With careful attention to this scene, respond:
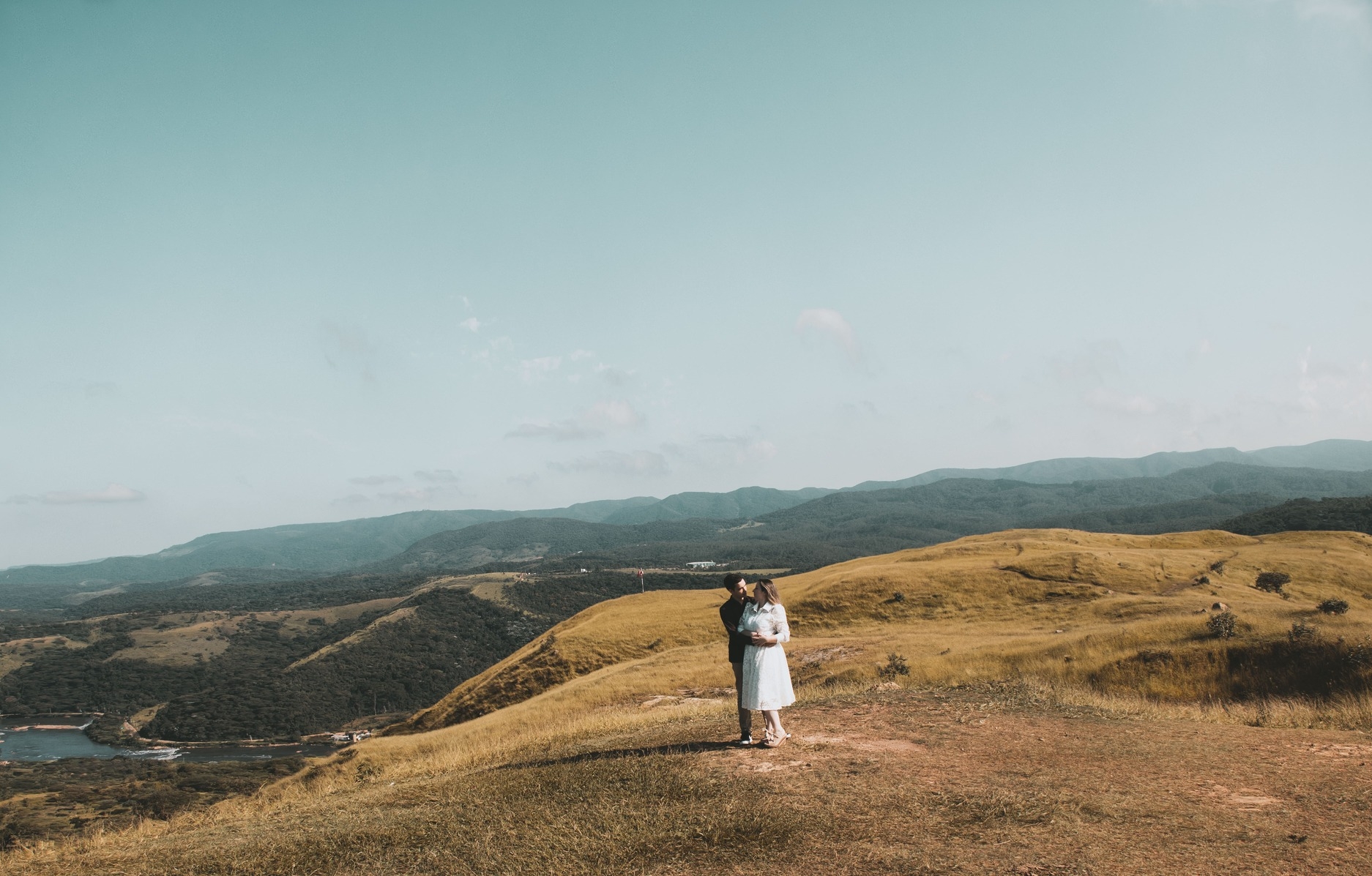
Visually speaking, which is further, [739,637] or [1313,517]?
[1313,517]

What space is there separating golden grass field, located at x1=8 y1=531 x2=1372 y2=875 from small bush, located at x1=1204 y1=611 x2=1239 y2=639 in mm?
416

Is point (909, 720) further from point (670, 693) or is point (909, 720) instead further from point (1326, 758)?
point (670, 693)

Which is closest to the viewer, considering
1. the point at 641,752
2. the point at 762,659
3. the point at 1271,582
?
the point at 762,659

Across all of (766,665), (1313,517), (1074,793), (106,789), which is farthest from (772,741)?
(1313,517)

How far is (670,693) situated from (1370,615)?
26643 millimetres

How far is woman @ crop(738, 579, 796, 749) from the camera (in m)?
13.6

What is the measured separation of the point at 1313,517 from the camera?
154 meters

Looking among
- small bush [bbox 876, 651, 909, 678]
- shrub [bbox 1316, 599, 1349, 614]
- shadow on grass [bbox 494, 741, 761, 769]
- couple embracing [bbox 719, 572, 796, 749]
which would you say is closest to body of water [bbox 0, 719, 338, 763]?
small bush [bbox 876, 651, 909, 678]

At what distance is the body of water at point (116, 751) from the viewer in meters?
158

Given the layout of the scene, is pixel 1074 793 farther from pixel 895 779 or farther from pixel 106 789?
pixel 106 789

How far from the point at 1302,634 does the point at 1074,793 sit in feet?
49.0

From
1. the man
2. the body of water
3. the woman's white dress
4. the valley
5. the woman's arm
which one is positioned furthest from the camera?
the body of water

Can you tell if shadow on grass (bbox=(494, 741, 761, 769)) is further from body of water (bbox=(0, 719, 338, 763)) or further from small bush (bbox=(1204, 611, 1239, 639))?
body of water (bbox=(0, 719, 338, 763))

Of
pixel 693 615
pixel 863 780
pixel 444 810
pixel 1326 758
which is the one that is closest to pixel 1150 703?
pixel 1326 758
